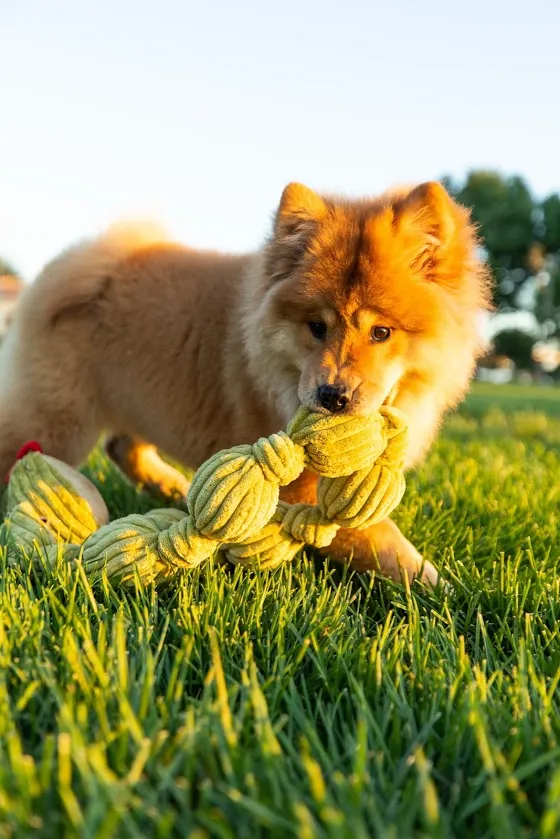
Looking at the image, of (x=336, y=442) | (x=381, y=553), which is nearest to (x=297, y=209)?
(x=336, y=442)

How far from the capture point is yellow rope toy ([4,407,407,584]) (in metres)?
1.84

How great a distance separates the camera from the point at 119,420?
3.13 m

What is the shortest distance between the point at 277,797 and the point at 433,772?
32 cm

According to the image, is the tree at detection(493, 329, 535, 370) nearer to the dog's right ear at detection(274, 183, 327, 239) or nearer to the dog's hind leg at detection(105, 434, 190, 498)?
the dog's hind leg at detection(105, 434, 190, 498)

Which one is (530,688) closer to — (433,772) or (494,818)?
(433,772)

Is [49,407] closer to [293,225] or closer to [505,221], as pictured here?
[293,225]

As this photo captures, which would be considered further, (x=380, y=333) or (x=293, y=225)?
(x=293, y=225)

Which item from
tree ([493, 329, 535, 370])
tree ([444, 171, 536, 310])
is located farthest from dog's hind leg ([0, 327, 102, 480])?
tree ([493, 329, 535, 370])

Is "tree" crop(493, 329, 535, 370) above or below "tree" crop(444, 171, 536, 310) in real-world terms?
below

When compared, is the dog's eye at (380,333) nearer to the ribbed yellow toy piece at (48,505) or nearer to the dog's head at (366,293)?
the dog's head at (366,293)

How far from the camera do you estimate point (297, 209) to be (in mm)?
2527

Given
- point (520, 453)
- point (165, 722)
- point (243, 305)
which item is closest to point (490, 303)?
point (243, 305)

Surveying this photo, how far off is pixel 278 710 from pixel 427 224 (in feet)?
5.67

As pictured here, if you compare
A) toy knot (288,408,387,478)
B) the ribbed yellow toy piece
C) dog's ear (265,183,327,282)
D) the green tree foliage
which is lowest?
the ribbed yellow toy piece
